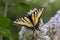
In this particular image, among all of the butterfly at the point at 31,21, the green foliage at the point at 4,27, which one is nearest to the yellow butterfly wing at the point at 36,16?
the butterfly at the point at 31,21

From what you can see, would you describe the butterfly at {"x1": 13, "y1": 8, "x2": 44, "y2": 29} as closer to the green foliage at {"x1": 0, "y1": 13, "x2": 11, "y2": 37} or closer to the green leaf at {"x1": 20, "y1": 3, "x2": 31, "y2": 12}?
the green foliage at {"x1": 0, "y1": 13, "x2": 11, "y2": 37}

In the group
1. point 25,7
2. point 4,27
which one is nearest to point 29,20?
point 4,27

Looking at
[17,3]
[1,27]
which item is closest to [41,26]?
[1,27]

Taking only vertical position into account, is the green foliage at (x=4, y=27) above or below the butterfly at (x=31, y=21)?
above

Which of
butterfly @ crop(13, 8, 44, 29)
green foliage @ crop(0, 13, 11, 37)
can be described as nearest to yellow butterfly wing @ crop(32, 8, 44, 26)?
butterfly @ crop(13, 8, 44, 29)

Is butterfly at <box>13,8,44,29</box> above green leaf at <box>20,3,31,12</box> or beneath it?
beneath

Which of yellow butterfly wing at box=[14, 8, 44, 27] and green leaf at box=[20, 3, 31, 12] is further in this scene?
green leaf at box=[20, 3, 31, 12]

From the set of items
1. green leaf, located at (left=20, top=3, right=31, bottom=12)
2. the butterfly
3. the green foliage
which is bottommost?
the butterfly

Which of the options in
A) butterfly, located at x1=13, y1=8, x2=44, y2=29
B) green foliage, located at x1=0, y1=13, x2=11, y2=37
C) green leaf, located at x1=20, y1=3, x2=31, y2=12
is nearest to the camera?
butterfly, located at x1=13, y1=8, x2=44, y2=29

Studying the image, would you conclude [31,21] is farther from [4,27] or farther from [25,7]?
[25,7]

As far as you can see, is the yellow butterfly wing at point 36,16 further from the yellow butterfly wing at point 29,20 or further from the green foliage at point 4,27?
the green foliage at point 4,27

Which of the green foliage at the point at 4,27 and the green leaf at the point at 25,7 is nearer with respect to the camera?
the green foliage at the point at 4,27
